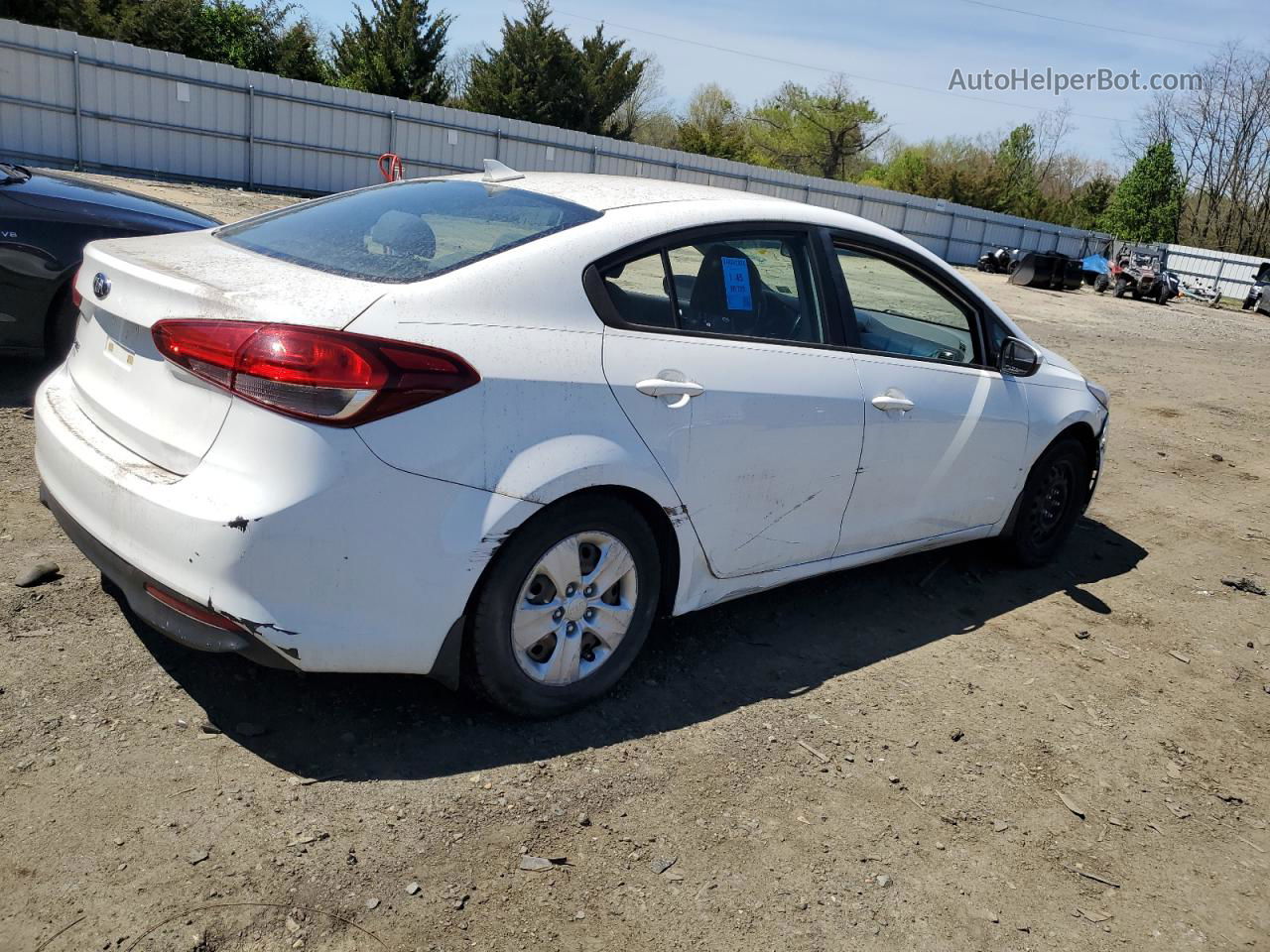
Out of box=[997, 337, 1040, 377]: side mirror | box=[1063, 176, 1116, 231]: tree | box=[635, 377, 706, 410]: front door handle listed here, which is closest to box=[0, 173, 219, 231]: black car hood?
box=[635, 377, 706, 410]: front door handle

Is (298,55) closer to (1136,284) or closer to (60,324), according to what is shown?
(1136,284)

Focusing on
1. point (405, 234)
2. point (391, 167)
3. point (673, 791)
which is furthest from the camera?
point (391, 167)

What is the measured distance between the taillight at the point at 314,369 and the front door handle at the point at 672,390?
0.74m

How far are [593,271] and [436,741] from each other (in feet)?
4.99

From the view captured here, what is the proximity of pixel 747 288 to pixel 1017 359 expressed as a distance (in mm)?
1718

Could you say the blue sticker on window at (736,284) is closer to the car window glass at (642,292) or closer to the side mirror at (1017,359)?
the car window glass at (642,292)

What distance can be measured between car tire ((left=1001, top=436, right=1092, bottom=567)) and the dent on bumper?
3201 millimetres

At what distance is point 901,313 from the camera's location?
15.5 feet

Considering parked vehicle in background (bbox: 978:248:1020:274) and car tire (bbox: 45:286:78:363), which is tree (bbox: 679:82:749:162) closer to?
parked vehicle in background (bbox: 978:248:1020:274)

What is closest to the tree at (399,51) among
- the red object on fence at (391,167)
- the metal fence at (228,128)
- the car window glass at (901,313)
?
the metal fence at (228,128)

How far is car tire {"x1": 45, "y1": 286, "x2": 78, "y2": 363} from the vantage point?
564 cm

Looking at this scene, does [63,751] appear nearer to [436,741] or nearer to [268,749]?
[268,749]

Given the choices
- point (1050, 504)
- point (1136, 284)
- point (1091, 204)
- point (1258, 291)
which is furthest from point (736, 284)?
point (1091, 204)

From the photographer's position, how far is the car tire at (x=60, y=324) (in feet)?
18.5
